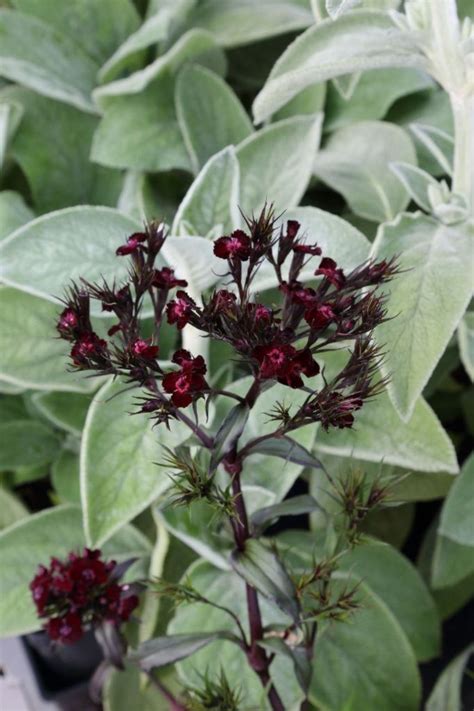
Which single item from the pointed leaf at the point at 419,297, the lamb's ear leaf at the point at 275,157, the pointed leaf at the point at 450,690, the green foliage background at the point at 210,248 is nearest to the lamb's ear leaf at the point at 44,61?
the green foliage background at the point at 210,248

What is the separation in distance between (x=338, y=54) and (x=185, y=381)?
0.59 feet

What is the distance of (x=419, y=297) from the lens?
0.36 meters

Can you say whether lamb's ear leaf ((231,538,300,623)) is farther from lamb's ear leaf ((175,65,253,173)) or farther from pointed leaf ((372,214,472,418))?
lamb's ear leaf ((175,65,253,173))

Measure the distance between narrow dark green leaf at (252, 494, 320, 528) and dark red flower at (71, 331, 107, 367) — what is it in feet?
0.32

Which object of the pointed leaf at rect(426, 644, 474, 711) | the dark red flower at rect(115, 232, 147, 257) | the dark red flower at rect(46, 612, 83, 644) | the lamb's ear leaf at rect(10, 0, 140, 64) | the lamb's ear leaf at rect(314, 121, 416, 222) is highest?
the lamb's ear leaf at rect(10, 0, 140, 64)

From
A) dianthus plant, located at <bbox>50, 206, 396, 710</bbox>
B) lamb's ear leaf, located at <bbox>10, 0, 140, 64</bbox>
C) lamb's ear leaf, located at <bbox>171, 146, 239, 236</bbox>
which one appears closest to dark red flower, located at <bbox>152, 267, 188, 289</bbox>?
dianthus plant, located at <bbox>50, 206, 396, 710</bbox>

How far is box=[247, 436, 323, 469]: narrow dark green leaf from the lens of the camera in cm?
30

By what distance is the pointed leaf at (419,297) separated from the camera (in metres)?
0.34

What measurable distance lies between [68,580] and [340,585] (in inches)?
5.8

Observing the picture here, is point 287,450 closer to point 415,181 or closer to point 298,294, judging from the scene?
point 298,294

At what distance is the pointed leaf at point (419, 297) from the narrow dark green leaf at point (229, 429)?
0.07 m

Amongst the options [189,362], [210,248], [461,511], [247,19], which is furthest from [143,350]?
[247,19]

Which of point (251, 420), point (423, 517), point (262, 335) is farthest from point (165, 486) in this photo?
point (423, 517)

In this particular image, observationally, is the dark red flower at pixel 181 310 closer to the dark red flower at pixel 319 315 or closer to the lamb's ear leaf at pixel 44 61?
the dark red flower at pixel 319 315
